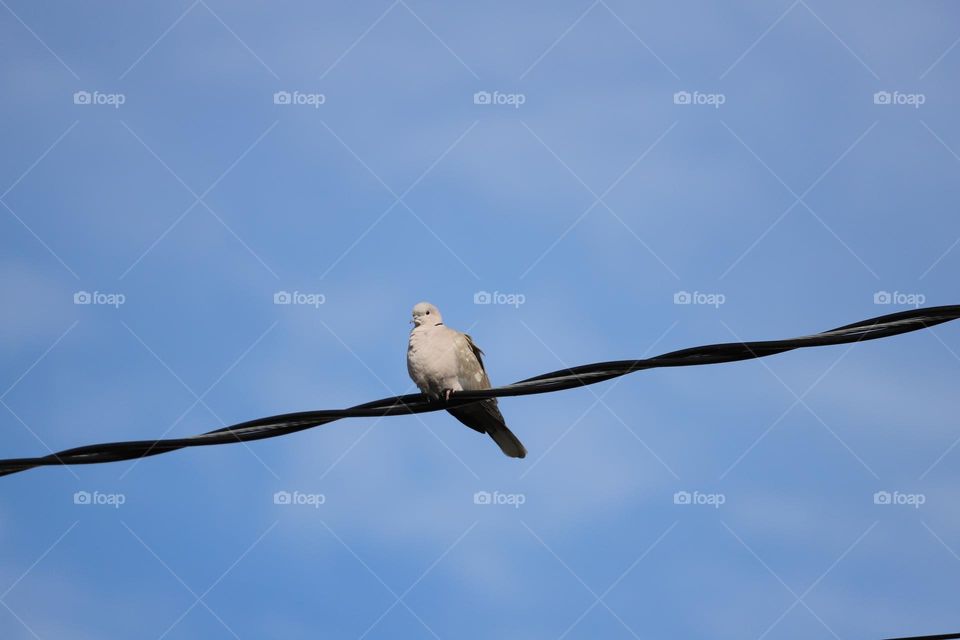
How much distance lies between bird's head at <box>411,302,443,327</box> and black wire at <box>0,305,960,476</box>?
2800 mm

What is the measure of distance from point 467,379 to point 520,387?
8.73ft

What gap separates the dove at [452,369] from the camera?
909 centimetres

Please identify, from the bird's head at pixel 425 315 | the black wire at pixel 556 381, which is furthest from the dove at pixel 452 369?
the black wire at pixel 556 381

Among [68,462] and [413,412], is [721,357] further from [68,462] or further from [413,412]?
[68,462]

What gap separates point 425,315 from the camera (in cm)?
959

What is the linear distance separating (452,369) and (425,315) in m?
0.70

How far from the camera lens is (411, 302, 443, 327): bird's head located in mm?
9539

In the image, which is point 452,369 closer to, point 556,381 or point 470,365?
point 470,365

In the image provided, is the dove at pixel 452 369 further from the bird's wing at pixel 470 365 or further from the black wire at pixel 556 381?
the black wire at pixel 556 381

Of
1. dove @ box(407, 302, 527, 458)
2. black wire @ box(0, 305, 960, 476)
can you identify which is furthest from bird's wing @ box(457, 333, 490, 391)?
black wire @ box(0, 305, 960, 476)

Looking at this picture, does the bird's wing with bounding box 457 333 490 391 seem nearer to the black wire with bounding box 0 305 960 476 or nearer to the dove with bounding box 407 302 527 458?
the dove with bounding box 407 302 527 458

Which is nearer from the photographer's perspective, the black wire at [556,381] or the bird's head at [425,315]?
the black wire at [556,381]

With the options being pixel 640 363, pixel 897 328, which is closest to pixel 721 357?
pixel 640 363

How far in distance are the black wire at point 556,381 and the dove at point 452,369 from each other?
2.31 m
